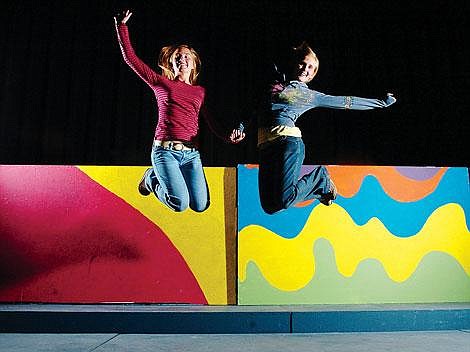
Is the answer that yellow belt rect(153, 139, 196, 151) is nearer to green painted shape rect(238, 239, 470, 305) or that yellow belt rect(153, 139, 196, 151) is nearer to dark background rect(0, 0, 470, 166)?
green painted shape rect(238, 239, 470, 305)

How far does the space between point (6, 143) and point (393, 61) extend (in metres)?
3.55

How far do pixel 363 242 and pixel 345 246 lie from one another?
0.36 ft

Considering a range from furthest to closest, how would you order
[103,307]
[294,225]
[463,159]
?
[463,159] → [294,225] → [103,307]

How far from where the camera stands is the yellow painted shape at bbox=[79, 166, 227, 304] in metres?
2.49

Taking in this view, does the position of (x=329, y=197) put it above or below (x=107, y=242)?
above

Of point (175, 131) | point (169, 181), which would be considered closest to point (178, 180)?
point (169, 181)

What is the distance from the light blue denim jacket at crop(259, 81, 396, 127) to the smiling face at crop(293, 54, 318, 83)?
0.11 metres

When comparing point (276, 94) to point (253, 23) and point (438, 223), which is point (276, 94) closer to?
point (438, 223)

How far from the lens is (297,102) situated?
270 centimetres

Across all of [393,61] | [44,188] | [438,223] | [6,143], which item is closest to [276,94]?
[438,223]

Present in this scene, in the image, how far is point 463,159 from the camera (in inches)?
153

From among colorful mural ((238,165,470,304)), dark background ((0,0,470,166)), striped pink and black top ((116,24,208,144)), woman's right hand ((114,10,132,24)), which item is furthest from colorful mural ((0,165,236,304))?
dark background ((0,0,470,166))

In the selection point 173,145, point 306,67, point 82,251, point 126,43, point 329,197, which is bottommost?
point 82,251

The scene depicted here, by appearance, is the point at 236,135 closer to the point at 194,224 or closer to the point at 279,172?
the point at 279,172
